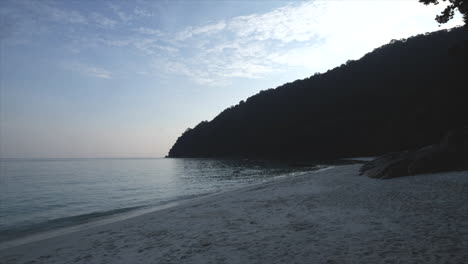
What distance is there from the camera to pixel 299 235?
7.34m

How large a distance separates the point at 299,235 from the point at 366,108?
104166 mm

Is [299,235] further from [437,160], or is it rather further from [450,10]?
[437,160]

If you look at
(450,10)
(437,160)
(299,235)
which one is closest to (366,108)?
(437,160)

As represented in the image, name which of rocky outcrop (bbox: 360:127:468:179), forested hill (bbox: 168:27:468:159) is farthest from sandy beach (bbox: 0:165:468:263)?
Answer: forested hill (bbox: 168:27:468:159)

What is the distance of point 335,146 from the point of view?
96875 mm

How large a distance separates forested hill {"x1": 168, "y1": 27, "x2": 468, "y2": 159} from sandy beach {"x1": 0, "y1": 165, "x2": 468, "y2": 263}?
61.1m

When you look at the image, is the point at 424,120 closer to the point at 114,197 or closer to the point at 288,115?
the point at 288,115

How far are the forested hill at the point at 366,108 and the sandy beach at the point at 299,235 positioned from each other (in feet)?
200

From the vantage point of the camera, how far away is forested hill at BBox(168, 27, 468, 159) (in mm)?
72062

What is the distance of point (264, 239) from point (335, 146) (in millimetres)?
97060

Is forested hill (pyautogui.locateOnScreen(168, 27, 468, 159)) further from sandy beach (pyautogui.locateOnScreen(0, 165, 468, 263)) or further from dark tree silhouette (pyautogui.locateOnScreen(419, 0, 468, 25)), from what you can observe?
sandy beach (pyautogui.locateOnScreen(0, 165, 468, 263))

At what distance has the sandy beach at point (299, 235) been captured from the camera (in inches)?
225

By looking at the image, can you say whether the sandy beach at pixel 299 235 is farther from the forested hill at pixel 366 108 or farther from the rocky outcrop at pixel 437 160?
the forested hill at pixel 366 108

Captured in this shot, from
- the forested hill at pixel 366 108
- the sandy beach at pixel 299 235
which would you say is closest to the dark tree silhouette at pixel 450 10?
the sandy beach at pixel 299 235
